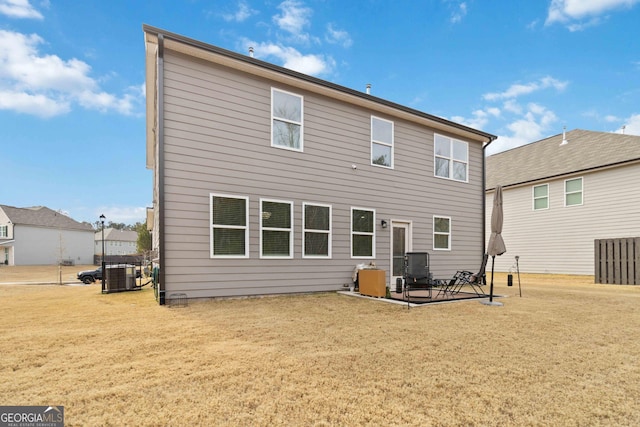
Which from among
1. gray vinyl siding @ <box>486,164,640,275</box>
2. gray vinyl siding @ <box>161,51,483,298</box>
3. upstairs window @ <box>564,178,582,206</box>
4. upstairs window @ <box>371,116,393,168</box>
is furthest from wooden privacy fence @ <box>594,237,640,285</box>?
upstairs window @ <box>371,116,393,168</box>

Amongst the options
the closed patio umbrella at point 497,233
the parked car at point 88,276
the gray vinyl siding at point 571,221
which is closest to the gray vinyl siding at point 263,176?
the closed patio umbrella at point 497,233

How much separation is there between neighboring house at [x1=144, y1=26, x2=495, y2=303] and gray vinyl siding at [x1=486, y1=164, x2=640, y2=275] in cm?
701

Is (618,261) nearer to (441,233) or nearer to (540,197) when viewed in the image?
(540,197)

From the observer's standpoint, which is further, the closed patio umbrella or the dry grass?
the closed patio umbrella

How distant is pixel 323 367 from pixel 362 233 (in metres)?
6.16

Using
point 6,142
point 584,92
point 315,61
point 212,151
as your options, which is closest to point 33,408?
point 212,151

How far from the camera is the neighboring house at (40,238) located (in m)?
32.0

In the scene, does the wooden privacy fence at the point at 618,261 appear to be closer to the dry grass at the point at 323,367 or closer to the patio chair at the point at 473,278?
the patio chair at the point at 473,278

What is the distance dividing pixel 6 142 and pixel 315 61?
22.5 m

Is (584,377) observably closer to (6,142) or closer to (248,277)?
(248,277)

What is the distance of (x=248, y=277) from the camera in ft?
24.2

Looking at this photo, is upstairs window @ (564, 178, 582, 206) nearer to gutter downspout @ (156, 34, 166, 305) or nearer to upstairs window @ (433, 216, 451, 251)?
upstairs window @ (433, 216, 451, 251)

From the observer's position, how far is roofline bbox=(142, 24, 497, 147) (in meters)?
6.45

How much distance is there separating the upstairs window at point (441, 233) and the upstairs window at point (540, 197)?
7863 mm
